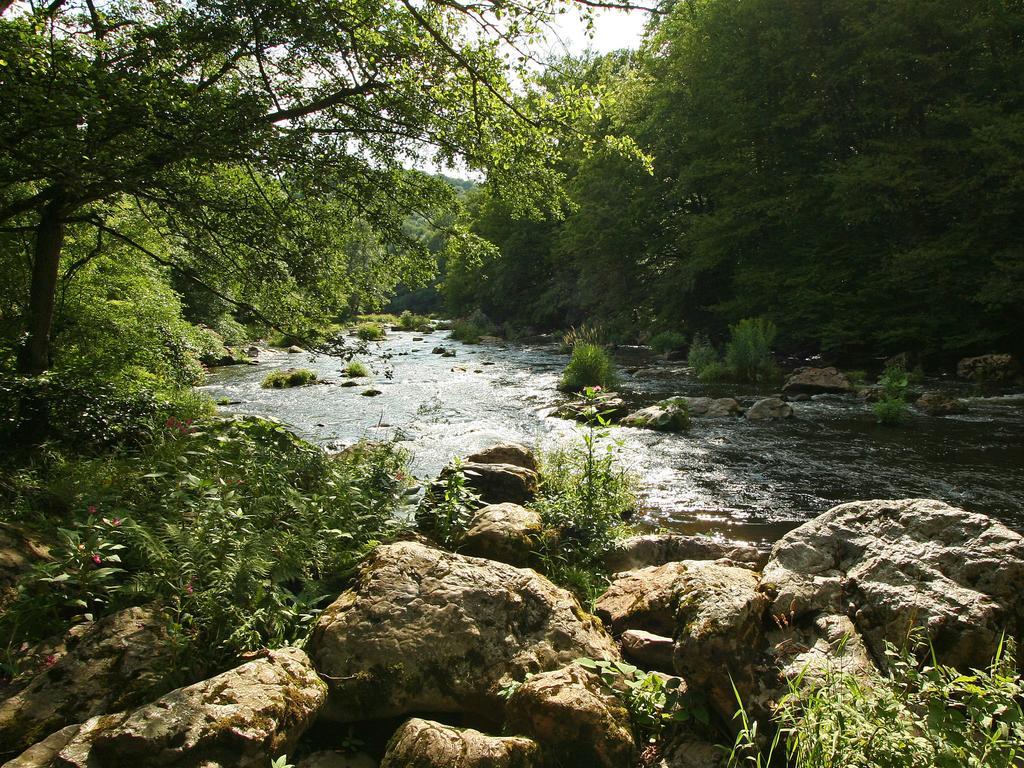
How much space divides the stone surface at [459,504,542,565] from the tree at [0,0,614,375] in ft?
11.4

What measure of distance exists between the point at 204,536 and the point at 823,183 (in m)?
Result: 21.8

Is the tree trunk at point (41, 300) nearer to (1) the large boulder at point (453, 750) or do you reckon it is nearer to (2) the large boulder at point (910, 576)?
(1) the large boulder at point (453, 750)

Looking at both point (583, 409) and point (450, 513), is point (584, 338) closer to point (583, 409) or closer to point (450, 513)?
point (583, 409)

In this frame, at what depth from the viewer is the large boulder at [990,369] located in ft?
46.2

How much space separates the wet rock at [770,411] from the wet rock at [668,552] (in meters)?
6.60

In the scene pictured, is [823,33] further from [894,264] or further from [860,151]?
[894,264]

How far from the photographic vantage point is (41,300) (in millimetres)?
6434

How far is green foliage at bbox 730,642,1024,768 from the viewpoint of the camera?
76.5 inches

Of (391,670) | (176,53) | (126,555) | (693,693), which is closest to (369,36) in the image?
(176,53)

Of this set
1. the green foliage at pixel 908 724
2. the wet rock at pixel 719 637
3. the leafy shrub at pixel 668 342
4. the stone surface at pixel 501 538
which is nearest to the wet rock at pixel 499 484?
the stone surface at pixel 501 538

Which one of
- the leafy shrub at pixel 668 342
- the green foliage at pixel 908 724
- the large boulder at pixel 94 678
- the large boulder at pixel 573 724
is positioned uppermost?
the leafy shrub at pixel 668 342

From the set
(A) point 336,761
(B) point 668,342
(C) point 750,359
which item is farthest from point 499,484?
(B) point 668,342

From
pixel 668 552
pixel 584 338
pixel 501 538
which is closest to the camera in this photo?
pixel 501 538

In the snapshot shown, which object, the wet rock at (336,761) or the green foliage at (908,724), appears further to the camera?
the wet rock at (336,761)
